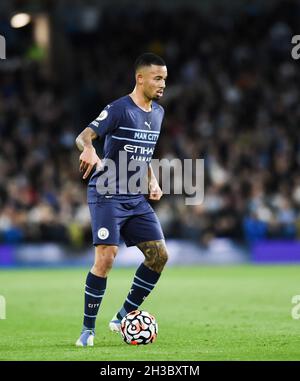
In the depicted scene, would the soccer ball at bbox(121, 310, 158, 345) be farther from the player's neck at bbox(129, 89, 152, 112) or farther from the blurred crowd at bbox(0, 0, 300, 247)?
the blurred crowd at bbox(0, 0, 300, 247)

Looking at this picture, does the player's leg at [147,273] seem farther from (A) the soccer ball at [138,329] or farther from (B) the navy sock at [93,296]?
(B) the navy sock at [93,296]

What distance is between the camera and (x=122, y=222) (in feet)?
32.9

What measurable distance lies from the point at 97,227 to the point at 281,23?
21487mm

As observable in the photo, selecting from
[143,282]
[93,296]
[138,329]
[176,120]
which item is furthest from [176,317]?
[176,120]

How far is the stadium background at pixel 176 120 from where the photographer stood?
24219mm

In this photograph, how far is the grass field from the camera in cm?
910

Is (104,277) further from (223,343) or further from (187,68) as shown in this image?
(187,68)

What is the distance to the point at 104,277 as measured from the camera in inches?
384

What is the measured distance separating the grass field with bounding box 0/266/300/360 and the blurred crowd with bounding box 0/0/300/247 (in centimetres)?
284

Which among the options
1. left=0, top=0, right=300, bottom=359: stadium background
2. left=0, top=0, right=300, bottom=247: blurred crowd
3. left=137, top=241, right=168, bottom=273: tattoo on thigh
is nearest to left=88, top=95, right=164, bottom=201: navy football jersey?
left=137, top=241, right=168, bottom=273: tattoo on thigh

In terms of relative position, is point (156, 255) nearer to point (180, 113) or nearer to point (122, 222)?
point (122, 222)

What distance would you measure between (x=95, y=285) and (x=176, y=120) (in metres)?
18.5

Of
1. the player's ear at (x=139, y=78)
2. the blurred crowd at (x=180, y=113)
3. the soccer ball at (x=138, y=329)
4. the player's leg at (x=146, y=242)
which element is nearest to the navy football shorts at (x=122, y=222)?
the player's leg at (x=146, y=242)

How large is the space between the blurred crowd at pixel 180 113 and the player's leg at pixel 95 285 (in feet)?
46.6
